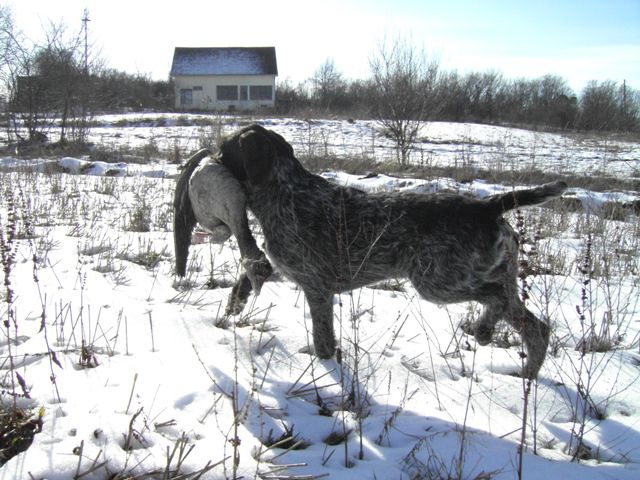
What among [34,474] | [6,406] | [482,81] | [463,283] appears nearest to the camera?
[34,474]

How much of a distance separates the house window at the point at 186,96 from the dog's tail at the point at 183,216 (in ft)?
158

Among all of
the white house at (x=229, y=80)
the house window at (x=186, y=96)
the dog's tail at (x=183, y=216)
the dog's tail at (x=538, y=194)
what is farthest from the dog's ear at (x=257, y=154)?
the house window at (x=186, y=96)

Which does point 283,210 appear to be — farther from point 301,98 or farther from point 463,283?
point 301,98

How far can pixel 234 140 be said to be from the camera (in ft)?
11.1

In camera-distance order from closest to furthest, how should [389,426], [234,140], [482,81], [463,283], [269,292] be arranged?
[389,426] < [463,283] < [234,140] < [269,292] < [482,81]

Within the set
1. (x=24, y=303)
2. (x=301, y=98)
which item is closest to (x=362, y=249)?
(x=24, y=303)

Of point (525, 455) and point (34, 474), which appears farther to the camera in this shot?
point (525, 455)

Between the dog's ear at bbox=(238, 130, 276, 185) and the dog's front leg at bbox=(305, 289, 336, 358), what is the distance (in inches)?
33.6

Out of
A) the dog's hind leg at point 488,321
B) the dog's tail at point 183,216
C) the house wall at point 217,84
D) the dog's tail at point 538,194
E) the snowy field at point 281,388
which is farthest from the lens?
the house wall at point 217,84

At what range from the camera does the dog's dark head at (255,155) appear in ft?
10.6

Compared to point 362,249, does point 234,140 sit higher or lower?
higher

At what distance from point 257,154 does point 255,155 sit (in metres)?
0.02

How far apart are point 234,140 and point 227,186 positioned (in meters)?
0.38

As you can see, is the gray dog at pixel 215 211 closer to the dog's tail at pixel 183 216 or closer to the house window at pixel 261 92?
the dog's tail at pixel 183 216
